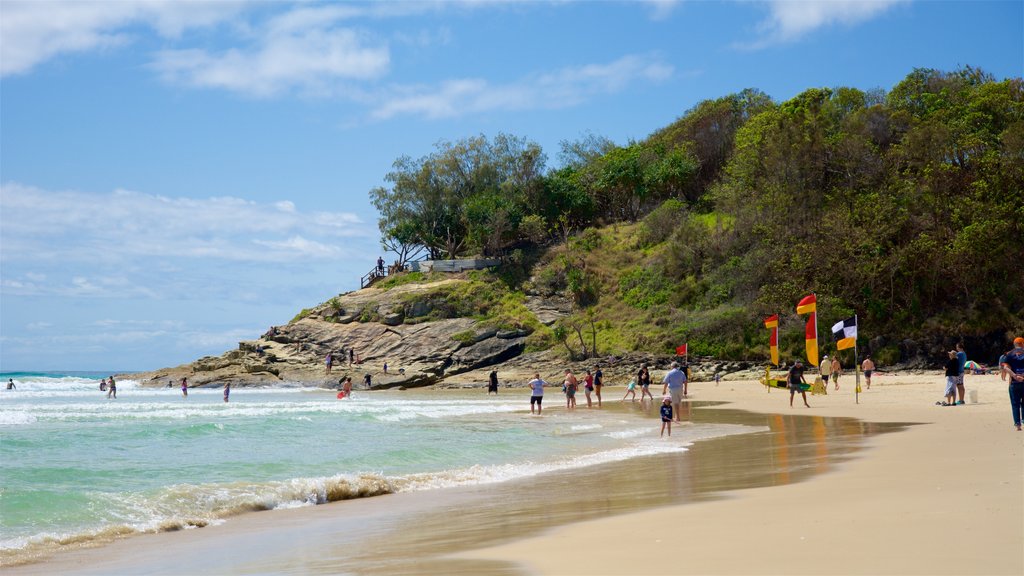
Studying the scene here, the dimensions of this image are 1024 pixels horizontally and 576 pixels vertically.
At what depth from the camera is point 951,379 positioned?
2198 cm

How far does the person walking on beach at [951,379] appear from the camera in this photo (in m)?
21.8

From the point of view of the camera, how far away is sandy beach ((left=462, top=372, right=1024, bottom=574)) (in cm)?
598

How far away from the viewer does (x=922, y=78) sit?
187 feet

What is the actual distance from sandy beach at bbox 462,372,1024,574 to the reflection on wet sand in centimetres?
44

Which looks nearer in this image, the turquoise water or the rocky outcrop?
the turquoise water

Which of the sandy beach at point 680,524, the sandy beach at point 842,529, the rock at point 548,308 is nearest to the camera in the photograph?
the sandy beach at point 842,529

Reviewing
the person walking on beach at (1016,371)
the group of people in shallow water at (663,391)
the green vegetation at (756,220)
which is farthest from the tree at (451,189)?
the person walking on beach at (1016,371)

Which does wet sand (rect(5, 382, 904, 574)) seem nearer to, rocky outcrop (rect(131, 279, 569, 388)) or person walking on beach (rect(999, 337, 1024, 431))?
person walking on beach (rect(999, 337, 1024, 431))

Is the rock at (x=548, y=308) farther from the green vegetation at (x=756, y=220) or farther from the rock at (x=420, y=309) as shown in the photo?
the rock at (x=420, y=309)

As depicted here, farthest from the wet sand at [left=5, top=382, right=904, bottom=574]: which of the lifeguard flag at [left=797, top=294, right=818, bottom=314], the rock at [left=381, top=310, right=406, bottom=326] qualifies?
the rock at [left=381, top=310, right=406, bottom=326]

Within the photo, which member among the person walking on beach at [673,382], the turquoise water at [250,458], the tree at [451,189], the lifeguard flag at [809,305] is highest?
the tree at [451,189]

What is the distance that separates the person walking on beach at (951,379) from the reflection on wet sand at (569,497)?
200 inches

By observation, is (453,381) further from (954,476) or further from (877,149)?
(954,476)

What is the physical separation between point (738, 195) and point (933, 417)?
35.9 meters
